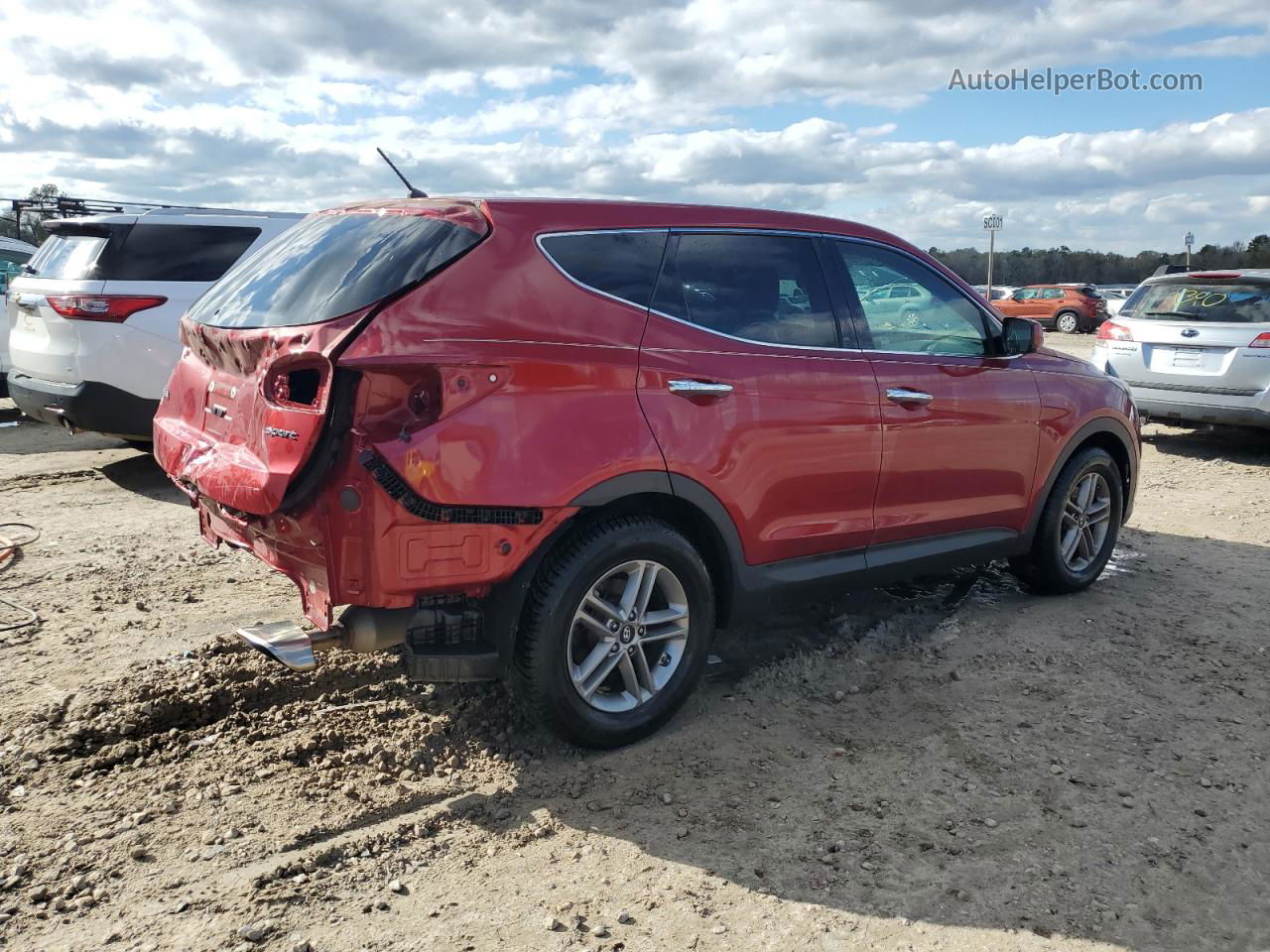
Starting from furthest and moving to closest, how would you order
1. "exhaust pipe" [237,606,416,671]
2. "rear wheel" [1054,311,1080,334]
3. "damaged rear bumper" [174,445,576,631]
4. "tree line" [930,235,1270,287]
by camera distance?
1. "tree line" [930,235,1270,287]
2. "rear wheel" [1054,311,1080,334]
3. "exhaust pipe" [237,606,416,671]
4. "damaged rear bumper" [174,445,576,631]

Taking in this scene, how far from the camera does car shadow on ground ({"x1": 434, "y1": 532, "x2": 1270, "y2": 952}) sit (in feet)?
9.63

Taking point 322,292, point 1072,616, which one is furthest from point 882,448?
point 322,292

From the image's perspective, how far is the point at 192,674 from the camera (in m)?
4.15

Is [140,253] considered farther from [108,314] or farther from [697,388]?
[697,388]

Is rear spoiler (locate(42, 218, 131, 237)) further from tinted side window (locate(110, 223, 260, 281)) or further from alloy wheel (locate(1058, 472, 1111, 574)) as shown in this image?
alloy wheel (locate(1058, 472, 1111, 574))

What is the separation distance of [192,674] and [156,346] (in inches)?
157

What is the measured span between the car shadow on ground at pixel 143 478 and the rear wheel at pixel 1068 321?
3055 centimetres

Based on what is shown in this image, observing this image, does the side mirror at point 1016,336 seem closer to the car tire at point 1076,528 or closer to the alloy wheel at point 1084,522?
the car tire at point 1076,528

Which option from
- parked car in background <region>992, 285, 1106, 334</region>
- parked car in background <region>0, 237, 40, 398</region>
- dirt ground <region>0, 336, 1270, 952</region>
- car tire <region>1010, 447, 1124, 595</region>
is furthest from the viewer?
parked car in background <region>992, 285, 1106, 334</region>

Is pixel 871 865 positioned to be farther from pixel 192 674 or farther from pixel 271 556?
pixel 192 674

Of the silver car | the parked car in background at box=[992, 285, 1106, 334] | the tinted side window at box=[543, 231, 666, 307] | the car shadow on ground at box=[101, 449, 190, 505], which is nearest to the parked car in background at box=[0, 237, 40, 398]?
the car shadow on ground at box=[101, 449, 190, 505]

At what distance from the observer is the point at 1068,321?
109 feet

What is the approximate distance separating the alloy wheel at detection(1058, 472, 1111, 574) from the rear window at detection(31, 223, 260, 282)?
606 cm

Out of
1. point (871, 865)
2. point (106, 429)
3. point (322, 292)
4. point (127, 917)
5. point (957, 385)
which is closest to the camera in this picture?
point (127, 917)
